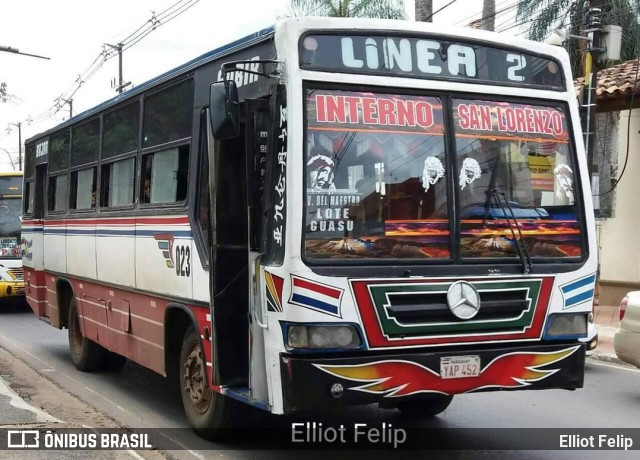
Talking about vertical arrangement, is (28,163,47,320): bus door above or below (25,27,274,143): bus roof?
below

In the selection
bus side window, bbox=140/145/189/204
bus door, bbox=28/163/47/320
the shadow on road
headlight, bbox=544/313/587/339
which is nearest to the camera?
headlight, bbox=544/313/587/339

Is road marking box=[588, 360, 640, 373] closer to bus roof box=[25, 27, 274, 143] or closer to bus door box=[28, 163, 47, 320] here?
bus roof box=[25, 27, 274, 143]

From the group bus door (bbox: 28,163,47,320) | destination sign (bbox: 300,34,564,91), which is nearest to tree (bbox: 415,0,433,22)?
bus door (bbox: 28,163,47,320)

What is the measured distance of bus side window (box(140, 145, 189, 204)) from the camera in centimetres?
697

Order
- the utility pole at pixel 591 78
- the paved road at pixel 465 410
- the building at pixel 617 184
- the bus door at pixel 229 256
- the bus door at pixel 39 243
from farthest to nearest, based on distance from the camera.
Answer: the building at pixel 617 184 < the utility pole at pixel 591 78 < the bus door at pixel 39 243 < the paved road at pixel 465 410 < the bus door at pixel 229 256

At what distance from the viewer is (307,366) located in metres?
5.18

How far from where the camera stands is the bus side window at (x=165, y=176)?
6.97 m

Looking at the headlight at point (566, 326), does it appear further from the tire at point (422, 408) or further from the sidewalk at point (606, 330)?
the sidewalk at point (606, 330)

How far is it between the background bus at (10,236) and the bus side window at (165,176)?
10556 mm

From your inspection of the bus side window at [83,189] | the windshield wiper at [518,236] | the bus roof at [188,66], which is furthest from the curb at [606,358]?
the bus roof at [188,66]

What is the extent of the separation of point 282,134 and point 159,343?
2.88 meters

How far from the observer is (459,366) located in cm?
548

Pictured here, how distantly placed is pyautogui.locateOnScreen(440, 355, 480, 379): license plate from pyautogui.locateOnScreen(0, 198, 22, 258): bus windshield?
14.4m

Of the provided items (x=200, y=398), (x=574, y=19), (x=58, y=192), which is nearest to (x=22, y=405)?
(x=200, y=398)
